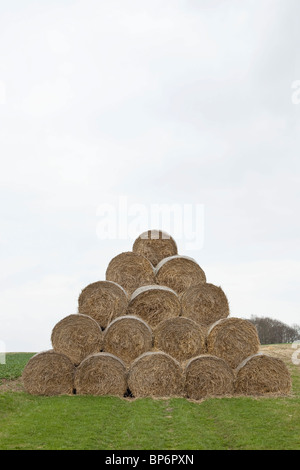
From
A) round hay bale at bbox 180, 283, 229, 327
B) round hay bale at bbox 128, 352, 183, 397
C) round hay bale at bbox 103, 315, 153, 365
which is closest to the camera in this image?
round hay bale at bbox 128, 352, 183, 397

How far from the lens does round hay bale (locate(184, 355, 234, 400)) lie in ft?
45.8

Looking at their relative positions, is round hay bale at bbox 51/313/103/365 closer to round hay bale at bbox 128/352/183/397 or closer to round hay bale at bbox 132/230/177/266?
round hay bale at bbox 128/352/183/397

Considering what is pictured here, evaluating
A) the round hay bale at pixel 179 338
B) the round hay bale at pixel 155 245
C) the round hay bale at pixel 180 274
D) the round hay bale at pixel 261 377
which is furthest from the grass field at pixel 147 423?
the round hay bale at pixel 155 245

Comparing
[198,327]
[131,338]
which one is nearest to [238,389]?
[198,327]

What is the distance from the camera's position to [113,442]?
29.9ft

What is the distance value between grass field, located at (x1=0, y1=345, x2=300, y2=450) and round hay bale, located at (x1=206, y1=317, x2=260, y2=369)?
5.34 ft

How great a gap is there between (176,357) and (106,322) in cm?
266

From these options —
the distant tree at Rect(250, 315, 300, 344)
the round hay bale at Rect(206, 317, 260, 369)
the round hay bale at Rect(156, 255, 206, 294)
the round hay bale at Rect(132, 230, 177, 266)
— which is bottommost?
the distant tree at Rect(250, 315, 300, 344)

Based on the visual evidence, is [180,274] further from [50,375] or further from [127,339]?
[50,375]

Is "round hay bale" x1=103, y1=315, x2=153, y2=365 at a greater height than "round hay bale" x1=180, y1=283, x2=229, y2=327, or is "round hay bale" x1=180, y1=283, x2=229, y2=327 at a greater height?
"round hay bale" x1=180, y1=283, x2=229, y2=327

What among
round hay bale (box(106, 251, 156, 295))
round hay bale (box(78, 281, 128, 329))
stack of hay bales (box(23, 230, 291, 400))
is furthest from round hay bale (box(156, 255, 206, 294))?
round hay bale (box(78, 281, 128, 329))

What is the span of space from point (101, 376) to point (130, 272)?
4.79m

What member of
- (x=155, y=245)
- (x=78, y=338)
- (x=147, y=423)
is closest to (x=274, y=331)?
(x=155, y=245)
